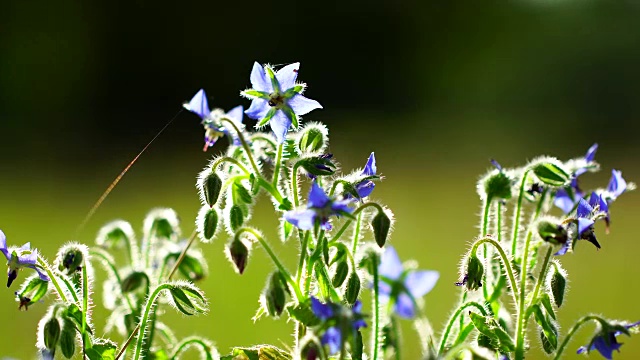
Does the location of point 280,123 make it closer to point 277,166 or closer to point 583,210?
point 277,166

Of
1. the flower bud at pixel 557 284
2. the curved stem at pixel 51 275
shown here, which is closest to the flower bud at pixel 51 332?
the curved stem at pixel 51 275

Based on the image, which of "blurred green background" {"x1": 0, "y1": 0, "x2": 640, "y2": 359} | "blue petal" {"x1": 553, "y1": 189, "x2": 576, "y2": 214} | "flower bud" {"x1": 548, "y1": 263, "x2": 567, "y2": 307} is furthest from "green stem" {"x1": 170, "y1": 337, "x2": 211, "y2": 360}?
"blurred green background" {"x1": 0, "y1": 0, "x2": 640, "y2": 359}

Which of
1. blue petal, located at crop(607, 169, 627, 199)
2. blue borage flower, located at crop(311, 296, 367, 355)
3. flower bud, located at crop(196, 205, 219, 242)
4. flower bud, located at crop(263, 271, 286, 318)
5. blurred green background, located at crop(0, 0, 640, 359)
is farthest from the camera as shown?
blurred green background, located at crop(0, 0, 640, 359)

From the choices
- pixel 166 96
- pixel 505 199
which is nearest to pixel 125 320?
pixel 505 199

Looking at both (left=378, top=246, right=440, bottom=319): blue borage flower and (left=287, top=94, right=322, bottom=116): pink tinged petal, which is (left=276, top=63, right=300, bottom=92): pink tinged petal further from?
(left=378, top=246, right=440, bottom=319): blue borage flower

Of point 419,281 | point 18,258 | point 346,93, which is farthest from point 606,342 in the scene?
point 346,93

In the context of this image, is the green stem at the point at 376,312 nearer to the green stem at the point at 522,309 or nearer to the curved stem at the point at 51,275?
the green stem at the point at 522,309
